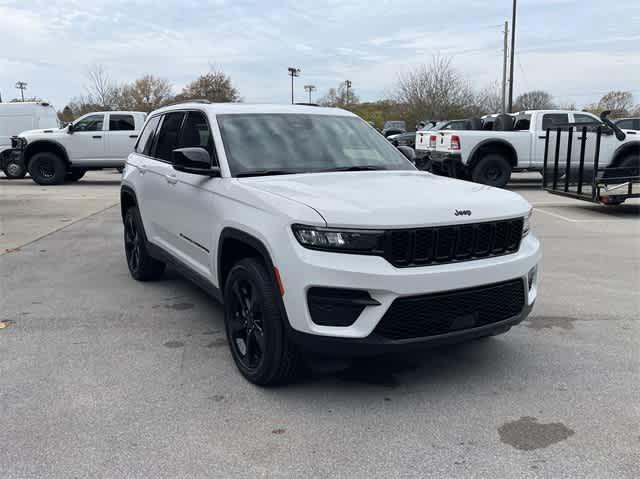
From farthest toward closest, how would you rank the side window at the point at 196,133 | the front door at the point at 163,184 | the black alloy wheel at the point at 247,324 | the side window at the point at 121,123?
the side window at the point at 121,123 < the front door at the point at 163,184 < the side window at the point at 196,133 < the black alloy wheel at the point at 247,324

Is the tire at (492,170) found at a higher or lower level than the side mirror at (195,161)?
lower

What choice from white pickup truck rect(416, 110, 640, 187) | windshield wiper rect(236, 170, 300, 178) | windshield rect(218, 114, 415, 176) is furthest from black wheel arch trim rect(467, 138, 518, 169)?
windshield wiper rect(236, 170, 300, 178)

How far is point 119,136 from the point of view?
692 inches

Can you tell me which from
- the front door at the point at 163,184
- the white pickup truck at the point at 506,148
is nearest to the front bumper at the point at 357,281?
the front door at the point at 163,184

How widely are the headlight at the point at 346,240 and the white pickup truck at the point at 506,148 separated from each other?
1190cm

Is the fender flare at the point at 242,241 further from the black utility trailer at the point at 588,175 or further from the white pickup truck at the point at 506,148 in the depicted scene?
the white pickup truck at the point at 506,148

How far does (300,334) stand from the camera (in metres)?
3.27

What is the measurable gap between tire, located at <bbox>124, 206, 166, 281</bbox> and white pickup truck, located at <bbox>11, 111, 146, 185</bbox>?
11.6 m

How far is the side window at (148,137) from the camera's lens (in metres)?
6.01

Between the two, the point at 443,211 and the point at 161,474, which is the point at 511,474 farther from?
the point at 161,474

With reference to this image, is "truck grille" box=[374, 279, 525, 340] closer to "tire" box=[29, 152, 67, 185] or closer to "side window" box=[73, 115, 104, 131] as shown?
"side window" box=[73, 115, 104, 131]

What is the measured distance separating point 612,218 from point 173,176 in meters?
8.62

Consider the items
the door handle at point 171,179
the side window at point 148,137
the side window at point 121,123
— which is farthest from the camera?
the side window at point 121,123

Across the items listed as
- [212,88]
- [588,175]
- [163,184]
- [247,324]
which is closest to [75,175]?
[588,175]
